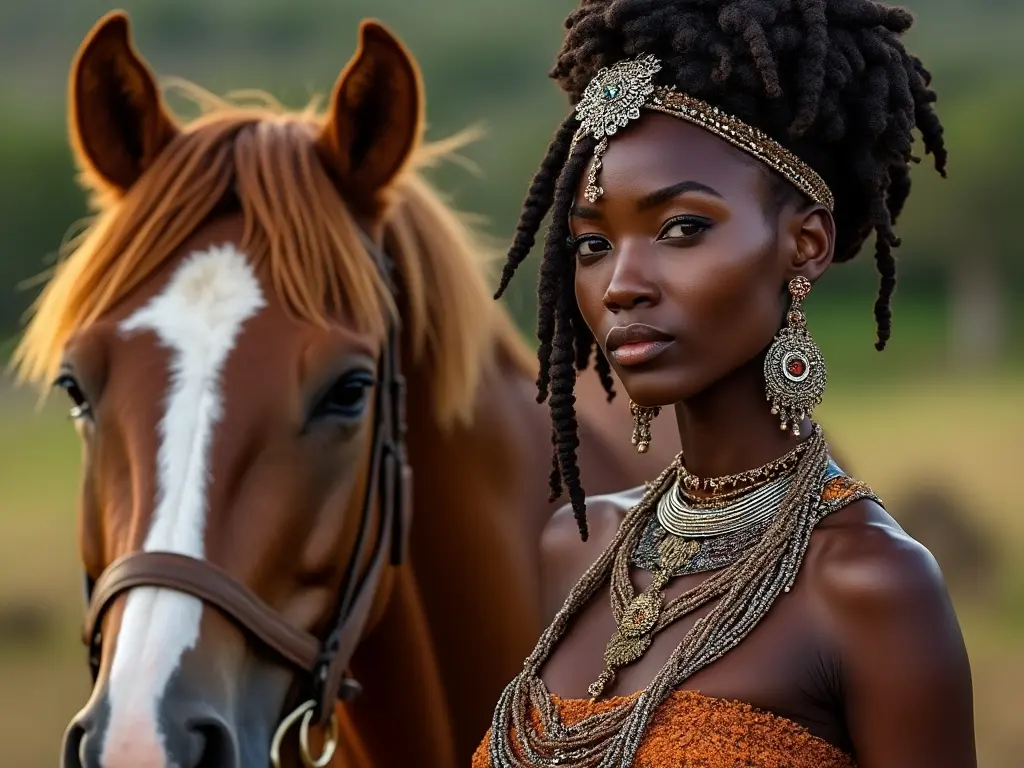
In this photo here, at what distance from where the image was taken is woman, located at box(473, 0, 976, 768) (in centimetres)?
157

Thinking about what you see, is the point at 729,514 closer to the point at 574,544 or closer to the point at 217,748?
the point at 574,544

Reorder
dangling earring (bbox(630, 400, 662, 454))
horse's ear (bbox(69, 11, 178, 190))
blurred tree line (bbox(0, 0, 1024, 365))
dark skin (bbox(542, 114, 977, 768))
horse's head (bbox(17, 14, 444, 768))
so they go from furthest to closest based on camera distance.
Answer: blurred tree line (bbox(0, 0, 1024, 365)) → horse's ear (bbox(69, 11, 178, 190)) → horse's head (bbox(17, 14, 444, 768)) → dangling earring (bbox(630, 400, 662, 454)) → dark skin (bbox(542, 114, 977, 768))

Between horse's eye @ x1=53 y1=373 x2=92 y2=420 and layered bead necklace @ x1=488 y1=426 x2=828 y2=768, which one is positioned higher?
horse's eye @ x1=53 y1=373 x2=92 y2=420

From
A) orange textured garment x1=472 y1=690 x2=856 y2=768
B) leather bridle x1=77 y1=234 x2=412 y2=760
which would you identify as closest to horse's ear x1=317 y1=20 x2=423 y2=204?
leather bridle x1=77 y1=234 x2=412 y2=760

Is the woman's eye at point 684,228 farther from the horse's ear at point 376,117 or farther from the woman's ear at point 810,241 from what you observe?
the horse's ear at point 376,117

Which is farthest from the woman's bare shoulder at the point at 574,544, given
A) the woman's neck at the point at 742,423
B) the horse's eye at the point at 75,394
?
the horse's eye at the point at 75,394

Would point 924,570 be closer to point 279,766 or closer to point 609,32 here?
point 609,32

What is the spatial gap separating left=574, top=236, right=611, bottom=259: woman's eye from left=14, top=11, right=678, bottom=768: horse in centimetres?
76

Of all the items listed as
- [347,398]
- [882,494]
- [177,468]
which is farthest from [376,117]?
[882,494]

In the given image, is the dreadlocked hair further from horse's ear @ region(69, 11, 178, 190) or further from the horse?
horse's ear @ region(69, 11, 178, 190)

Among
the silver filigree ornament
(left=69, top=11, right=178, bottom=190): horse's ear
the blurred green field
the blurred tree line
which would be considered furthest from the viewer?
the blurred tree line

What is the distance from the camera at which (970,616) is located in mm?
12812

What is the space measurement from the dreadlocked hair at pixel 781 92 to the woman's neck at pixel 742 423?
9.3 inches

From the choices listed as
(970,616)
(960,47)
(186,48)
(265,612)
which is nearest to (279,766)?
(265,612)
